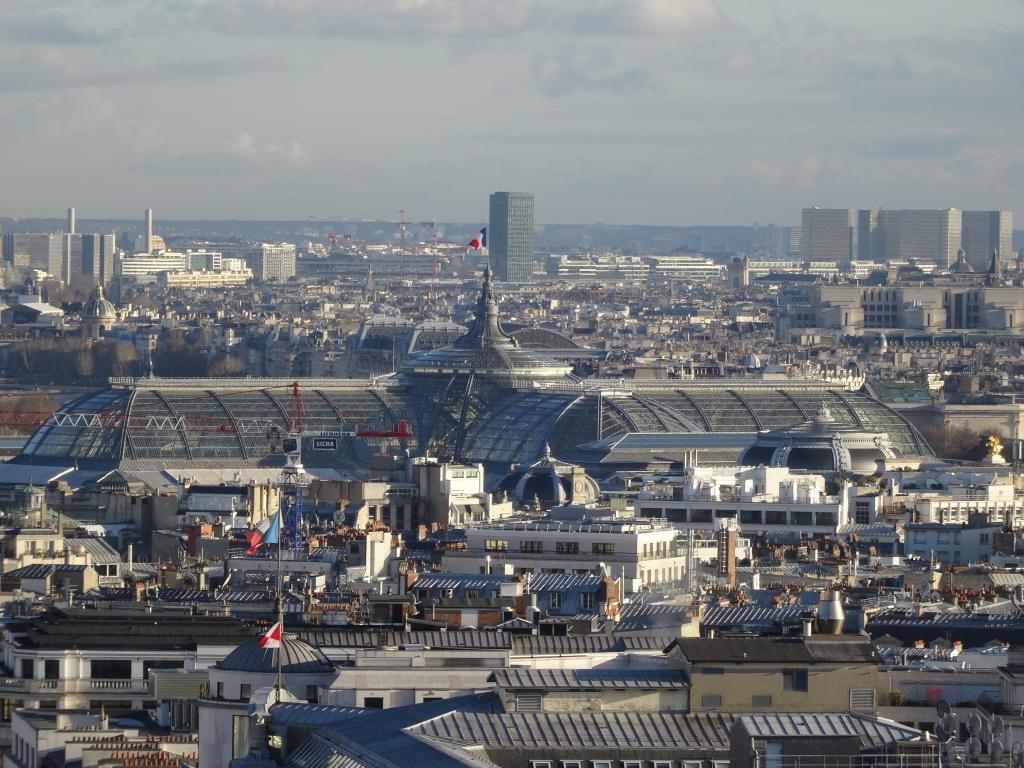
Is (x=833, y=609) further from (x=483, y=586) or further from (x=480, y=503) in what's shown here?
(x=480, y=503)

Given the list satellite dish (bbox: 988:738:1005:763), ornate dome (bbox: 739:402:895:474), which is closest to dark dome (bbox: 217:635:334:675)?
satellite dish (bbox: 988:738:1005:763)

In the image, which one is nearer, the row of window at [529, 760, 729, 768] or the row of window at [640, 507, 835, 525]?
the row of window at [529, 760, 729, 768]

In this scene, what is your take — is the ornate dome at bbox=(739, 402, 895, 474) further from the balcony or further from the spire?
the balcony

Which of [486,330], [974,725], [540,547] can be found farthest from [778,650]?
[486,330]

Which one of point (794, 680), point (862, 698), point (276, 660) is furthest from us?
point (276, 660)

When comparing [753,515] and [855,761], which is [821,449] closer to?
[753,515]

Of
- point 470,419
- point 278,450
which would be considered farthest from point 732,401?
point 278,450
